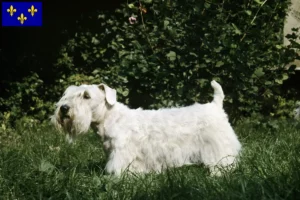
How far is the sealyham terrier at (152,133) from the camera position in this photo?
183 inches

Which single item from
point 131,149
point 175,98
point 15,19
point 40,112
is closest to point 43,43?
point 15,19

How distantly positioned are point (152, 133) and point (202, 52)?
196cm

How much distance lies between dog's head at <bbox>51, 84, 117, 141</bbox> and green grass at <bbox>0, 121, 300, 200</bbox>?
35 cm

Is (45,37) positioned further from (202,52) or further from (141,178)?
(141,178)

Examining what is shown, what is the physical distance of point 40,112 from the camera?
8.53 meters

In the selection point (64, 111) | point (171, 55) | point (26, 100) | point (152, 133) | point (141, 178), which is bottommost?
point (26, 100)

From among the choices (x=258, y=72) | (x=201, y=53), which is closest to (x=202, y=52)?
(x=201, y=53)

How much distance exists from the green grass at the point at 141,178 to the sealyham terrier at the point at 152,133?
16 centimetres

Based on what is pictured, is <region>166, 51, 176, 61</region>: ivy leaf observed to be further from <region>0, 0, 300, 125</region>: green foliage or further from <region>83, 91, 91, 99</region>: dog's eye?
<region>83, 91, 91, 99</region>: dog's eye

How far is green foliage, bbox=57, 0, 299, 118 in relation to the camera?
638 centimetres

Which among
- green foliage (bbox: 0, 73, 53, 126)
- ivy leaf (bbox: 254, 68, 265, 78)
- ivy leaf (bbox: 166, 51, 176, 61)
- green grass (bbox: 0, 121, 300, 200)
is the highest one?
ivy leaf (bbox: 166, 51, 176, 61)

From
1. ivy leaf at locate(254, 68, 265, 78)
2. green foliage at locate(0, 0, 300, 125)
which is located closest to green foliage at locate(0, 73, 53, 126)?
green foliage at locate(0, 0, 300, 125)

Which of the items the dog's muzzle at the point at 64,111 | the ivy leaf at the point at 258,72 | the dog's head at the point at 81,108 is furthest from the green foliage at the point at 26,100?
the dog's muzzle at the point at 64,111

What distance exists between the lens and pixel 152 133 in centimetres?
478
